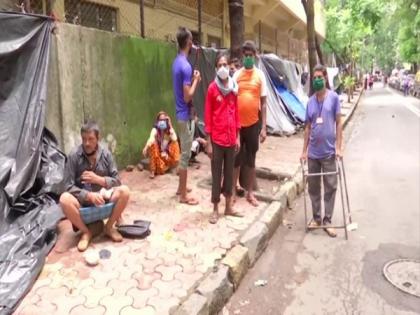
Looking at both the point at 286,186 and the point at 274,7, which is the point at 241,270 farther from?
the point at 274,7

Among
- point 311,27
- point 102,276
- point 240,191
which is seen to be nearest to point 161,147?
point 240,191

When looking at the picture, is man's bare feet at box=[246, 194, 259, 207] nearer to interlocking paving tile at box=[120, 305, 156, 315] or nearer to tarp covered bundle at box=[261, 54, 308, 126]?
interlocking paving tile at box=[120, 305, 156, 315]

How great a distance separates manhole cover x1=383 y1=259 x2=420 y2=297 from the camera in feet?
13.9

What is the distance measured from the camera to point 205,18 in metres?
13.1

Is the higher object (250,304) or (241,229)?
(241,229)

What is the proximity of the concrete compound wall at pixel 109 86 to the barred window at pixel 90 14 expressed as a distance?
51.5 inches

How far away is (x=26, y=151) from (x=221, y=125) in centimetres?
202

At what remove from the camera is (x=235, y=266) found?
4.28 m

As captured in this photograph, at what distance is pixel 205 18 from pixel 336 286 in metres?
10.2

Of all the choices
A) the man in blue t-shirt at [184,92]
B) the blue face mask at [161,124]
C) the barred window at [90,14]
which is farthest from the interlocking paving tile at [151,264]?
the barred window at [90,14]

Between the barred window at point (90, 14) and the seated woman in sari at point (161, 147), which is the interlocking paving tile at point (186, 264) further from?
the barred window at point (90, 14)

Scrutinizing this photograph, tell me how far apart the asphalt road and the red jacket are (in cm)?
134

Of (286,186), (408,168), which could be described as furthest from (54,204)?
(408,168)

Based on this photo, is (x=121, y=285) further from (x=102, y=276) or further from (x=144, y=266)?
(x=144, y=266)
